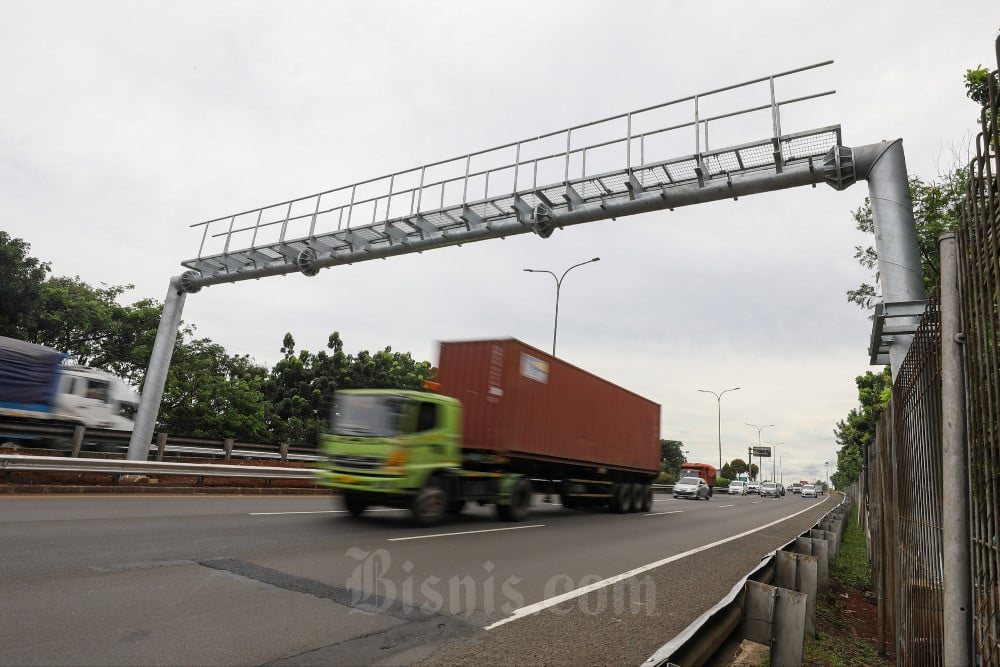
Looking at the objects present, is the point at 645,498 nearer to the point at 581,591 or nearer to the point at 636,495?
the point at 636,495

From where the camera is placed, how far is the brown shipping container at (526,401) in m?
13.1

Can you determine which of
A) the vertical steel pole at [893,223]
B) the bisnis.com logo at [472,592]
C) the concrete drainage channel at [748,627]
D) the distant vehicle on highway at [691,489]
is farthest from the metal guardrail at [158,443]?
the distant vehicle on highway at [691,489]

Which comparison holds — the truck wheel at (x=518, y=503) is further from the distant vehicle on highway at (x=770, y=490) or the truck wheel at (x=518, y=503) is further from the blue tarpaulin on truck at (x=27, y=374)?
the distant vehicle on highway at (x=770, y=490)

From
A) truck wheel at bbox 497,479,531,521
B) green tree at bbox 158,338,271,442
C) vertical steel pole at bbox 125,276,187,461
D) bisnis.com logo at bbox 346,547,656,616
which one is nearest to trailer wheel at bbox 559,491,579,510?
truck wheel at bbox 497,479,531,521

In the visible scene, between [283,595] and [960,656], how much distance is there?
16.5 feet

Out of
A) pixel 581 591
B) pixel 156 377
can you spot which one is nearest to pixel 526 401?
pixel 581 591

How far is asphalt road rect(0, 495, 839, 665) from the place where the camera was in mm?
4309

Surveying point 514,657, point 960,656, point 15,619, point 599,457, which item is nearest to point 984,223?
point 960,656

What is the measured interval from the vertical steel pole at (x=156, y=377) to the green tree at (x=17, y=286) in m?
16.0

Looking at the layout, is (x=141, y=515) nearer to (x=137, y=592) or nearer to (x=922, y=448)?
(x=137, y=592)

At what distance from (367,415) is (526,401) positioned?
3.96m

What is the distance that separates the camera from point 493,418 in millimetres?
13023

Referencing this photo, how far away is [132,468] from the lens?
1396cm

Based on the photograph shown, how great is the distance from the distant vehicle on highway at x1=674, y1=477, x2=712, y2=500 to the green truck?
20064mm
